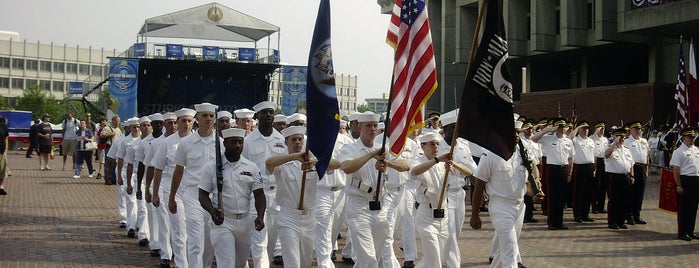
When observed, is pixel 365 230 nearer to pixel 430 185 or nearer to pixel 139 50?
pixel 430 185

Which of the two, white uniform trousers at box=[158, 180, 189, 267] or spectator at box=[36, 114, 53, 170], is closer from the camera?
white uniform trousers at box=[158, 180, 189, 267]

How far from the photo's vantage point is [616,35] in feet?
125

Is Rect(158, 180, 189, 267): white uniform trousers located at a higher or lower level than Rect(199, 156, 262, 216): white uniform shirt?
lower

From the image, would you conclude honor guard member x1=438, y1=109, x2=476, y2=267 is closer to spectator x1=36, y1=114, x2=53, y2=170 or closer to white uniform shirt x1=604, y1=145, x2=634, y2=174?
white uniform shirt x1=604, y1=145, x2=634, y2=174

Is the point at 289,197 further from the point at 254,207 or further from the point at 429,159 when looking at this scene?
the point at 429,159

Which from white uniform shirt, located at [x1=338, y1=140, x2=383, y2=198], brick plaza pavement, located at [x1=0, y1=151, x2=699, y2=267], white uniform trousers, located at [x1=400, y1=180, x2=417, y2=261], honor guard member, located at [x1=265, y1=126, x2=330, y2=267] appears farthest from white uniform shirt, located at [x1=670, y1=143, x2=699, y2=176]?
honor guard member, located at [x1=265, y1=126, x2=330, y2=267]

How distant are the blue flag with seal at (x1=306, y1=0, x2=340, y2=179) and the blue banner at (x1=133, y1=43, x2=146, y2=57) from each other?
29565 mm

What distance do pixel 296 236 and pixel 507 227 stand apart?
7.16 ft

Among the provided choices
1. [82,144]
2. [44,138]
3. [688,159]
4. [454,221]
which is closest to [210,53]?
[44,138]

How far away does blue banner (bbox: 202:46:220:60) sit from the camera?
37.7 metres

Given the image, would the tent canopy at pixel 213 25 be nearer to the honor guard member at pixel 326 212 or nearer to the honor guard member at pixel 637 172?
the honor guard member at pixel 637 172

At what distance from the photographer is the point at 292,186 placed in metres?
8.33

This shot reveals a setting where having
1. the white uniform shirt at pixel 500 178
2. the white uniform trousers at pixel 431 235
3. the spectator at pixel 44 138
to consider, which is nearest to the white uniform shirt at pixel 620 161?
the white uniform shirt at pixel 500 178

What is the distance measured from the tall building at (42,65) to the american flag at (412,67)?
108253mm
